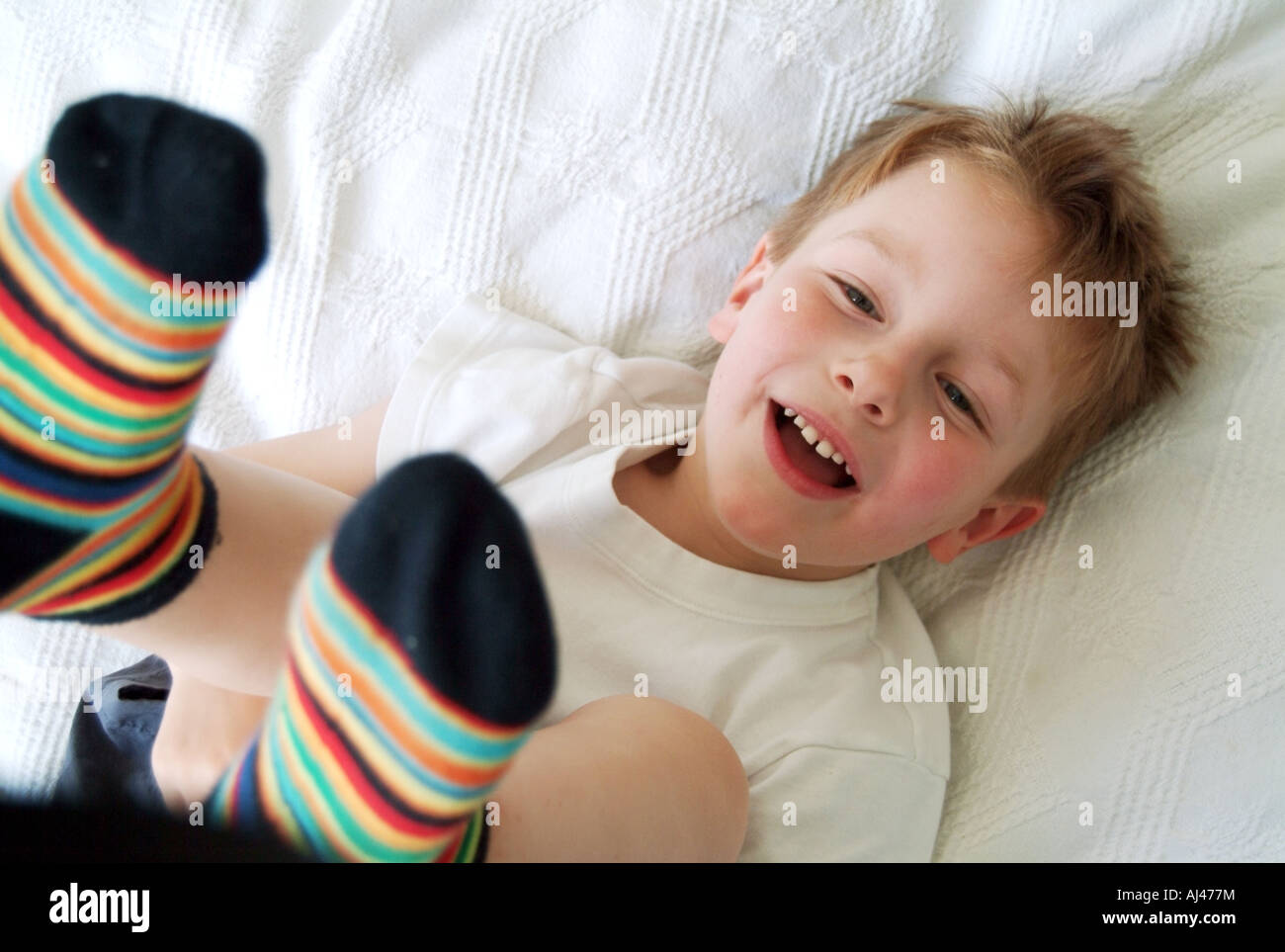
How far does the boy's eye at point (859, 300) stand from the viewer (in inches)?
22.3

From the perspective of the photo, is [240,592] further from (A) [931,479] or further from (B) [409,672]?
(A) [931,479]

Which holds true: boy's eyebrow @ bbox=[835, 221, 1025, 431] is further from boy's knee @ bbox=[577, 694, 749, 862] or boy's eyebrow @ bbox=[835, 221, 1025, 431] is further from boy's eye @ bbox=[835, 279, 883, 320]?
boy's knee @ bbox=[577, 694, 749, 862]

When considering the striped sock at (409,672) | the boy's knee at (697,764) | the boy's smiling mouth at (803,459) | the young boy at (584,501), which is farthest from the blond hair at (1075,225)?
the striped sock at (409,672)

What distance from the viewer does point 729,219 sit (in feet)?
2.23

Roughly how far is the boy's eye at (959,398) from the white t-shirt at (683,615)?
0.41 ft

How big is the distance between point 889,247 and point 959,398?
0.09 m

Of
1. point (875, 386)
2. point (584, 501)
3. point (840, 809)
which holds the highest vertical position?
point (875, 386)

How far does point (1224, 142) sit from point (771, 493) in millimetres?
351

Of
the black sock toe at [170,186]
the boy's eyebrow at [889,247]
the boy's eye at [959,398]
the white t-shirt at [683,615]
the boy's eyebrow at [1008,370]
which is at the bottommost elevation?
the white t-shirt at [683,615]

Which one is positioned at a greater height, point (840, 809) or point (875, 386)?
point (875, 386)

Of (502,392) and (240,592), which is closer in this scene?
(240,592)

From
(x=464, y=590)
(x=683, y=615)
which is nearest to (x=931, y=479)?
(x=683, y=615)

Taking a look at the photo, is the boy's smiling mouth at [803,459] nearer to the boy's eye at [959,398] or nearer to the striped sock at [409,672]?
the boy's eye at [959,398]

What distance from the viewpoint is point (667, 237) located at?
68 centimetres
